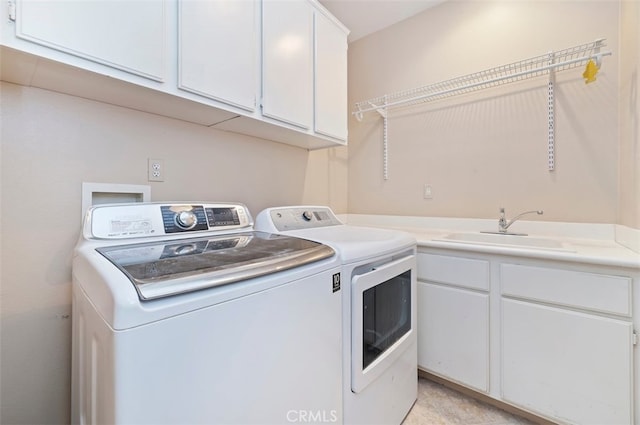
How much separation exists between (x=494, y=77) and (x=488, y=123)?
1.05ft

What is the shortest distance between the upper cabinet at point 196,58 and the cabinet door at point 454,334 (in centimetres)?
121

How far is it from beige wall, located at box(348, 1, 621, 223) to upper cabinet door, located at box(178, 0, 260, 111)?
1.45 meters

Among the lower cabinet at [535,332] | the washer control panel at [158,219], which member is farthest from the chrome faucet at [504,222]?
the washer control panel at [158,219]

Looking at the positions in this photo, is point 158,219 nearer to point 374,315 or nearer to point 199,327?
point 199,327

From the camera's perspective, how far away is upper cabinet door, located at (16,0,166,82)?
0.82m

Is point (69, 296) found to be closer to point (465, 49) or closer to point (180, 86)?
point (180, 86)

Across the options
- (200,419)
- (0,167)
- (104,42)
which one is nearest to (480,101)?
(104,42)

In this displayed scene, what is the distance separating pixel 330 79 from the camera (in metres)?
1.86

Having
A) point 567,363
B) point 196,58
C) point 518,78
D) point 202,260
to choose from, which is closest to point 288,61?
point 196,58

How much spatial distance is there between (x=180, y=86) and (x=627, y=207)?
87.4 inches

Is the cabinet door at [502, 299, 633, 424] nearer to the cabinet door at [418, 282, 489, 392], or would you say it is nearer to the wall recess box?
the cabinet door at [418, 282, 489, 392]

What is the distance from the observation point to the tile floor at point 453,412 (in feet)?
4.71

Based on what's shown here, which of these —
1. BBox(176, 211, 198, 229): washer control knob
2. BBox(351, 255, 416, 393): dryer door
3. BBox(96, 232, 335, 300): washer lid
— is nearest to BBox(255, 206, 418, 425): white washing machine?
BBox(351, 255, 416, 393): dryer door

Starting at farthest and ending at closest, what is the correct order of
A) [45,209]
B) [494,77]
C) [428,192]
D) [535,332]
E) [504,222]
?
[428,192], [494,77], [504,222], [535,332], [45,209]
